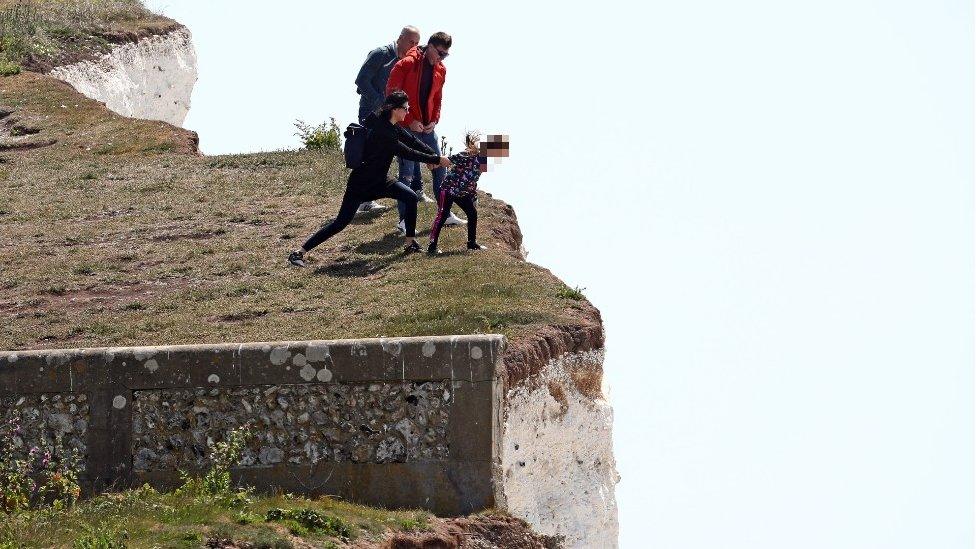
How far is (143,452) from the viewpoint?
10.5m

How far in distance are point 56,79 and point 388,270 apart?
52.3ft

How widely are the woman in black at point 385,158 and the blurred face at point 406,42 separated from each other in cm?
182

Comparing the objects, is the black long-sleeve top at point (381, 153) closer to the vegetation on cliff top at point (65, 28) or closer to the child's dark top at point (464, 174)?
the child's dark top at point (464, 174)

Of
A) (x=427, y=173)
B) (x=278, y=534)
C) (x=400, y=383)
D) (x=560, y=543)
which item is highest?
(x=427, y=173)

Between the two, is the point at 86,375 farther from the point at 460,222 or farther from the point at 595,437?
the point at 460,222

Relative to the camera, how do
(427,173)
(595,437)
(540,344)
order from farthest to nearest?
1. (427,173)
2. (595,437)
3. (540,344)

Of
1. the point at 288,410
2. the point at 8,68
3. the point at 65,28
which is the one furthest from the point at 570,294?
the point at 65,28

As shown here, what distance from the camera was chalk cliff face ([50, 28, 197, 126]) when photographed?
107 feet

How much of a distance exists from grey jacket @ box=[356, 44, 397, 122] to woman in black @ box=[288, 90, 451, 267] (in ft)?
8.15

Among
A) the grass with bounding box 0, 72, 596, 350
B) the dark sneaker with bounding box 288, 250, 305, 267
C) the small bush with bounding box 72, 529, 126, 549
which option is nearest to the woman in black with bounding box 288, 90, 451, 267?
the dark sneaker with bounding box 288, 250, 305, 267

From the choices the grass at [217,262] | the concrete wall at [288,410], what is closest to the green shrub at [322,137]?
the grass at [217,262]

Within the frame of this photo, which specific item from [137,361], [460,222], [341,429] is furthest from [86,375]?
[460,222]

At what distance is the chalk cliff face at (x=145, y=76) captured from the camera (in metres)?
32.7

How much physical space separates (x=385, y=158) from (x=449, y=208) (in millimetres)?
828
